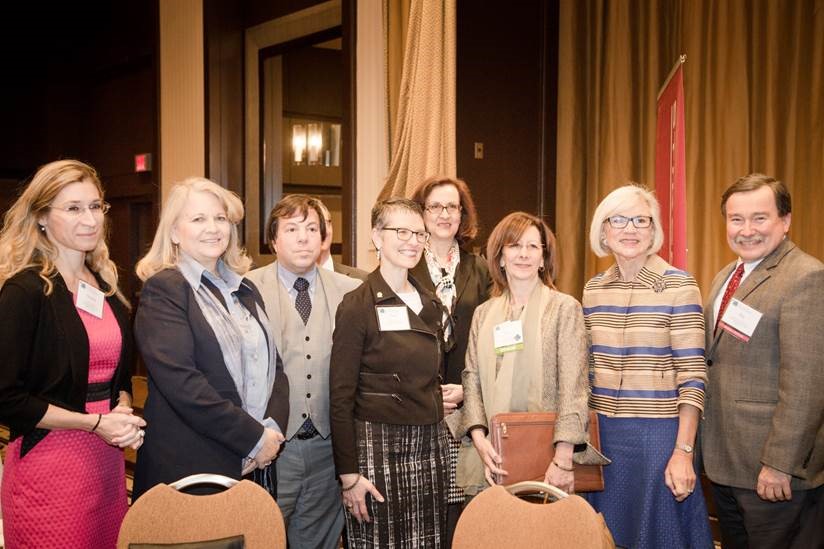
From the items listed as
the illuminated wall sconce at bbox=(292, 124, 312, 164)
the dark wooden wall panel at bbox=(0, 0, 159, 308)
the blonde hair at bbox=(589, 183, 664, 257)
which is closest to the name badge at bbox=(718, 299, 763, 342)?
the blonde hair at bbox=(589, 183, 664, 257)

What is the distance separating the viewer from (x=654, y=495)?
2363mm

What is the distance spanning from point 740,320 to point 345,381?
1312mm

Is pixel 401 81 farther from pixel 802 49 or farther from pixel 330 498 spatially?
pixel 330 498

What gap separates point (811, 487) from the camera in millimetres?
2312

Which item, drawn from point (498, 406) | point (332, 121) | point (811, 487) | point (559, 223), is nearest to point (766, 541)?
point (811, 487)

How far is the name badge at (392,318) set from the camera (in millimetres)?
2436

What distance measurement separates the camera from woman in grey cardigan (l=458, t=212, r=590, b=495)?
235cm

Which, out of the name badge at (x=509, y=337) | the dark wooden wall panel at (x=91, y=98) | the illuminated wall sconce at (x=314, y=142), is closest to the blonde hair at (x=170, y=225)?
the name badge at (x=509, y=337)

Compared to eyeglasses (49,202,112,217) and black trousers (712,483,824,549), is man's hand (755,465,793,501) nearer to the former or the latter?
black trousers (712,483,824,549)

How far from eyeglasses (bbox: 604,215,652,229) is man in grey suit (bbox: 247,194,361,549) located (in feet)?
3.35

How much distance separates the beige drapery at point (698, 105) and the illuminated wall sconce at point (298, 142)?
285 centimetres

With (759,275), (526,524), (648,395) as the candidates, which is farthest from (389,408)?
(759,275)

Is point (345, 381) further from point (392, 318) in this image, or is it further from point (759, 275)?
point (759, 275)

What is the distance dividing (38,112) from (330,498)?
25.8ft
